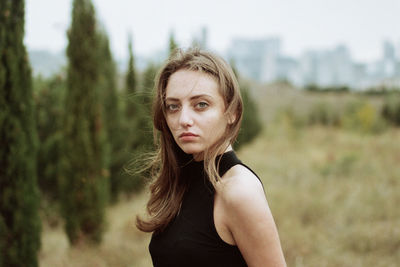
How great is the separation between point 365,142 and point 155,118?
630 inches

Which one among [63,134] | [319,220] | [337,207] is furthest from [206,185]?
[337,207]

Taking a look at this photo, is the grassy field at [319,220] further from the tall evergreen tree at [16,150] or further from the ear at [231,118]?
the ear at [231,118]

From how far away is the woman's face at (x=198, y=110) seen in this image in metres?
1.41

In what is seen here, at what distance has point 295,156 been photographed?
1387 centimetres

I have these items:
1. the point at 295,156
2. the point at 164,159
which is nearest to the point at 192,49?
the point at 164,159

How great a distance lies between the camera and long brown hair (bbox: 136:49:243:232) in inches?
56.4

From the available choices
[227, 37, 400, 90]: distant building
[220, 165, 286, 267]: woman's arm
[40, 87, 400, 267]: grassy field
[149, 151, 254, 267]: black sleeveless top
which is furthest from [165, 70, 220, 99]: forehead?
[227, 37, 400, 90]: distant building

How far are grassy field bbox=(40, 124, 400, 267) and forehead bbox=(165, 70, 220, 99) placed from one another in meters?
4.33

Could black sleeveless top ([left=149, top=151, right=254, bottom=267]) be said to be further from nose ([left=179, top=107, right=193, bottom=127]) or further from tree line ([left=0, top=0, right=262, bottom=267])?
tree line ([left=0, top=0, right=262, bottom=267])

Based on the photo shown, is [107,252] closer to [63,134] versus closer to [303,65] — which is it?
[63,134]

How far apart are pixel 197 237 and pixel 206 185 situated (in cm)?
22

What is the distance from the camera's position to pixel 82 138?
5.80 m

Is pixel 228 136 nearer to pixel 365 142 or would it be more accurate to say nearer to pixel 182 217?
pixel 182 217

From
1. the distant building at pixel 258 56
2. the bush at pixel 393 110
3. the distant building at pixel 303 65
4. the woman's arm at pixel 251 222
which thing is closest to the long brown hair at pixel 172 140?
the woman's arm at pixel 251 222
